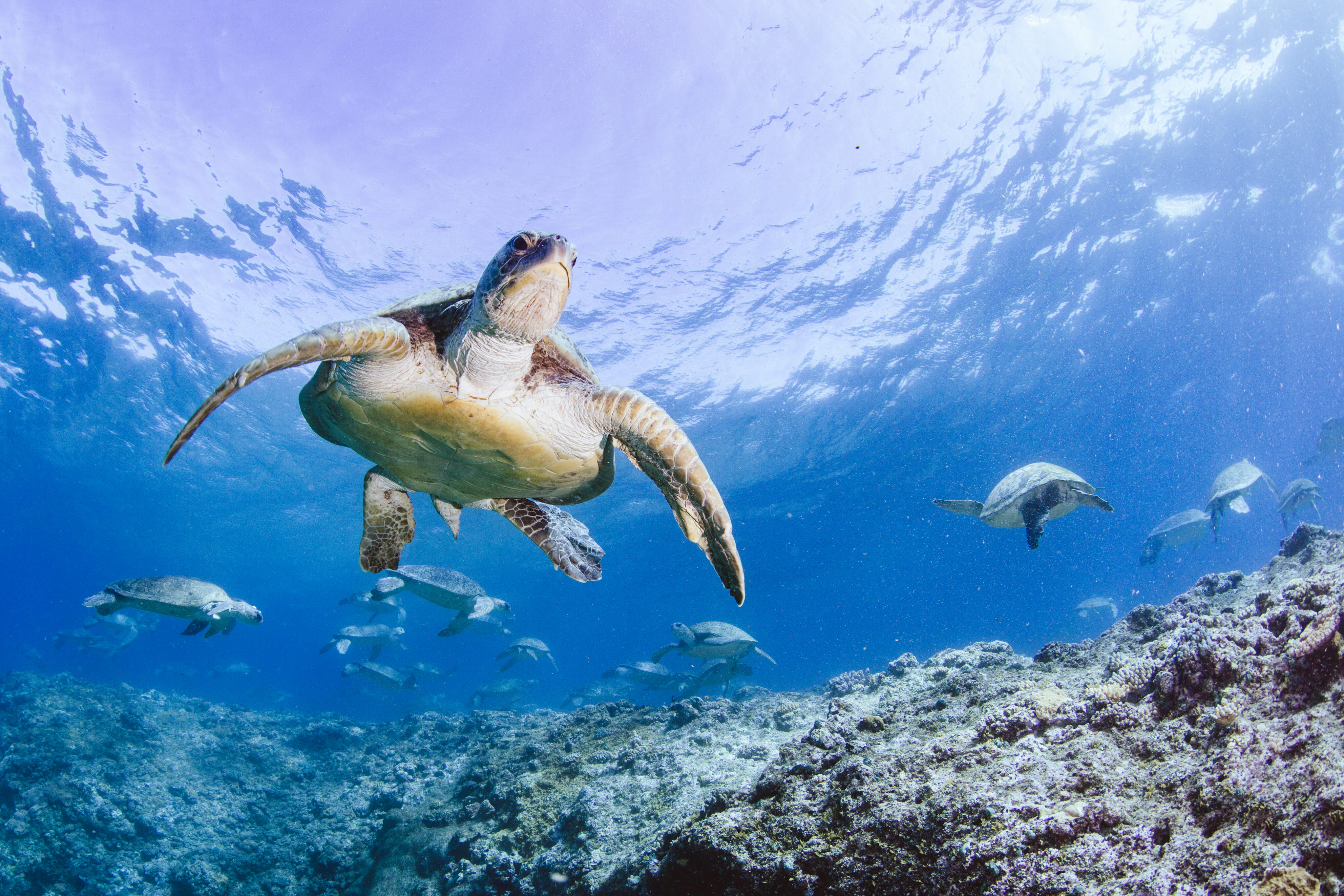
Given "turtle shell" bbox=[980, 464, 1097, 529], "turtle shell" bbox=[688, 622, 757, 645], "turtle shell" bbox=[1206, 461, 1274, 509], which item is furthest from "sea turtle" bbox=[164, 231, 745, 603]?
"turtle shell" bbox=[1206, 461, 1274, 509]

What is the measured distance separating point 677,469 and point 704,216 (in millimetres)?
12032

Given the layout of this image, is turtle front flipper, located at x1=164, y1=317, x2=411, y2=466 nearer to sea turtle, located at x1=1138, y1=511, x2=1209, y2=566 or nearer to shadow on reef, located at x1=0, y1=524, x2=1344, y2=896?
shadow on reef, located at x1=0, y1=524, x2=1344, y2=896

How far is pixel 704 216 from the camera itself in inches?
515

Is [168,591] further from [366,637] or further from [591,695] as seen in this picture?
[591,695]

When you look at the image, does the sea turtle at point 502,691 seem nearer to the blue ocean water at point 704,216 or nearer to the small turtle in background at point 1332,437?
the blue ocean water at point 704,216

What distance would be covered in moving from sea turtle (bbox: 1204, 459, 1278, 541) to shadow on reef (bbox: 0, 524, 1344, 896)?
7.88m

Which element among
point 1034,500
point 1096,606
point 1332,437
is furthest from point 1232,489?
point 1096,606

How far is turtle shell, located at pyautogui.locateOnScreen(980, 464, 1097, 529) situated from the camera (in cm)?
566

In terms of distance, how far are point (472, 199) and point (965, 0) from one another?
11.4 meters

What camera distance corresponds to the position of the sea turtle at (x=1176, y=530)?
1247cm

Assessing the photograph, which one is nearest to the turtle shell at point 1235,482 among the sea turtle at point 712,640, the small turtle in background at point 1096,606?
the sea turtle at point 712,640

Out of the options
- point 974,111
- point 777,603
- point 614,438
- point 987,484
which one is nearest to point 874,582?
point 777,603

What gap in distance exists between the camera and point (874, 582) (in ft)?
174

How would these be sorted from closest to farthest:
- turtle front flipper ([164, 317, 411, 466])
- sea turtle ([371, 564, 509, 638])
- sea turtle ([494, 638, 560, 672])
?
1. turtle front flipper ([164, 317, 411, 466])
2. sea turtle ([371, 564, 509, 638])
3. sea turtle ([494, 638, 560, 672])
